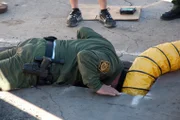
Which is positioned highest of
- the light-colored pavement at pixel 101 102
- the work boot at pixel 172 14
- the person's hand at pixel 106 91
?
the work boot at pixel 172 14

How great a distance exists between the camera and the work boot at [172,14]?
16.6 ft

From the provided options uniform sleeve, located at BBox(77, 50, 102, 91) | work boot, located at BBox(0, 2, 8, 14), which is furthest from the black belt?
work boot, located at BBox(0, 2, 8, 14)

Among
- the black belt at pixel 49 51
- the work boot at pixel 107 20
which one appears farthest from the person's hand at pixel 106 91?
the work boot at pixel 107 20

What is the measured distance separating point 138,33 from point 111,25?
0.41 metres

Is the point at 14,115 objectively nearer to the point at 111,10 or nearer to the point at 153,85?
the point at 153,85

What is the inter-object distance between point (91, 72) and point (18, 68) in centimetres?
65

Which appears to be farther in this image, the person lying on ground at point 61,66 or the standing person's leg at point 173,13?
the standing person's leg at point 173,13

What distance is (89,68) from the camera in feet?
9.49

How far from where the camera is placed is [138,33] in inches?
188

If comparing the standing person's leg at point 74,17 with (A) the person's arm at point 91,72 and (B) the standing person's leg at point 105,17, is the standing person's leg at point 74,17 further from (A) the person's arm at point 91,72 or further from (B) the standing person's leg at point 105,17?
(A) the person's arm at point 91,72

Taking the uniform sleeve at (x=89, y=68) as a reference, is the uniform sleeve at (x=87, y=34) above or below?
above

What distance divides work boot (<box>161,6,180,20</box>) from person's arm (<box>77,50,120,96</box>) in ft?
7.96

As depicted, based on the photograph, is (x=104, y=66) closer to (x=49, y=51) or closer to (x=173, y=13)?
(x=49, y=51)

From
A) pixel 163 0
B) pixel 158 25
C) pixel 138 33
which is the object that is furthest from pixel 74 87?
pixel 163 0
